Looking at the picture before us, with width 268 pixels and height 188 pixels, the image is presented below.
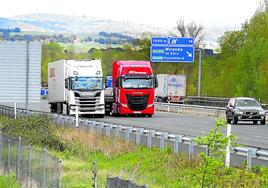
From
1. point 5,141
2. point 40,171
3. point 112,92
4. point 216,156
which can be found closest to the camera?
point 216,156

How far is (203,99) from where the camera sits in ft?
261

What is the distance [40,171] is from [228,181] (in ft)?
12.8

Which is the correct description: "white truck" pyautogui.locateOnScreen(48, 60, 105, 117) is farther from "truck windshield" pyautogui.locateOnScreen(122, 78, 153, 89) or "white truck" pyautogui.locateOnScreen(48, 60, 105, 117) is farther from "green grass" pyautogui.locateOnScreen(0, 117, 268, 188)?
"green grass" pyautogui.locateOnScreen(0, 117, 268, 188)

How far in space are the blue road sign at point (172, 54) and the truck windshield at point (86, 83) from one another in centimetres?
1312

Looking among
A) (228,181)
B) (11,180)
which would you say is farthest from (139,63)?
(228,181)

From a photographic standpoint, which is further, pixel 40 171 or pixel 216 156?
pixel 40 171

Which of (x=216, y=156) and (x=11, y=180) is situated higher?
(x=216, y=156)

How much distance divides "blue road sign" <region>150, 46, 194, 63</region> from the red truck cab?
32.6 ft

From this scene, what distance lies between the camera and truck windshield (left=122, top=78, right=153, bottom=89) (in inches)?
2221

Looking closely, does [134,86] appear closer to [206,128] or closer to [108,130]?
[206,128]

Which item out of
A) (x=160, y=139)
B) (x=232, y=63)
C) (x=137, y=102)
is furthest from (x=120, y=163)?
(x=232, y=63)

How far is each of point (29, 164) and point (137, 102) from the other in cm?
3847

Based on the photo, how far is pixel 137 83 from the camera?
2232 inches

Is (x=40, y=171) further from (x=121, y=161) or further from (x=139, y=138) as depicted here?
(x=139, y=138)
